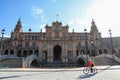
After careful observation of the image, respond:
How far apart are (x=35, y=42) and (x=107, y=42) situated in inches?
1792

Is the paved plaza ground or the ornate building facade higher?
the ornate building facade

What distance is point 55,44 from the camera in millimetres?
51562

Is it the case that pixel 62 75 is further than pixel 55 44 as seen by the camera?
No

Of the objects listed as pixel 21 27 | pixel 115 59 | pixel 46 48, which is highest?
pixel 21 27

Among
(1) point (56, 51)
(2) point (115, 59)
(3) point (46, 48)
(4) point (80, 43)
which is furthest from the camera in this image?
(4) point (80, 43)

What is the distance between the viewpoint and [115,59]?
123ft

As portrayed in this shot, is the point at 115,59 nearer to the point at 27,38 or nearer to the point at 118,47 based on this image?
the point at 118,47

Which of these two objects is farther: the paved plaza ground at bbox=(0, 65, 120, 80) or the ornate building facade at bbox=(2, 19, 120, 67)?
the ornate building facade at bbox=(2, 19, 120, 67)

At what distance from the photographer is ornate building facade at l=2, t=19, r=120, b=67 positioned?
51.5 meters

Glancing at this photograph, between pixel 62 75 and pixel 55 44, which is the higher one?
pixel 55 44

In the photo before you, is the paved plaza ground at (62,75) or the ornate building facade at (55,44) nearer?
the paved plaza ground at (62,75)

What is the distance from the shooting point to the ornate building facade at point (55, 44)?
169 feet

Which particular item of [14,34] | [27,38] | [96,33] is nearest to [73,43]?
[96,33]

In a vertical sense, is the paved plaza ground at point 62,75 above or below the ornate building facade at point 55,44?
below
